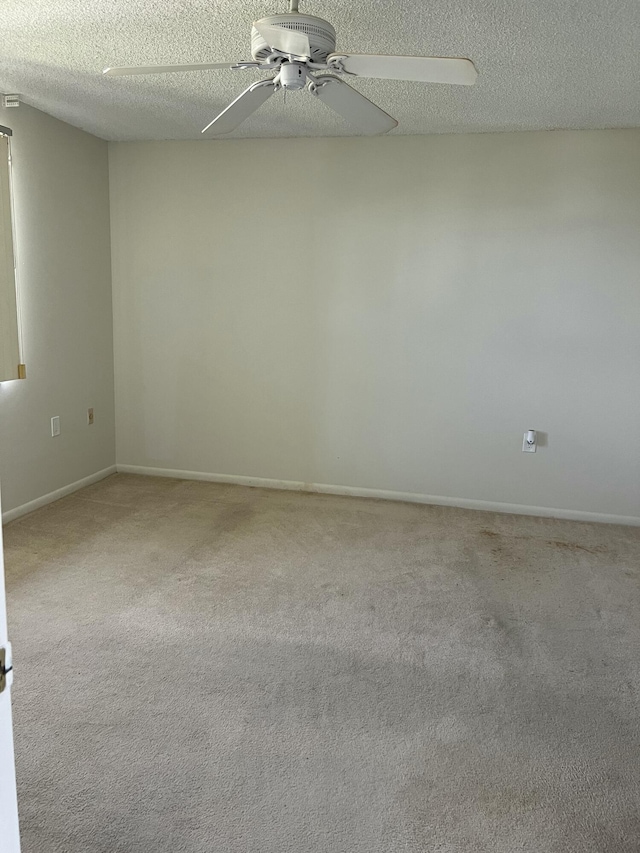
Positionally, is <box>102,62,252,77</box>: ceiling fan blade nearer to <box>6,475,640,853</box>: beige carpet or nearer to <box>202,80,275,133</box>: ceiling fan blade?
<box>202,80,275,133</box>: ceiling fan blade

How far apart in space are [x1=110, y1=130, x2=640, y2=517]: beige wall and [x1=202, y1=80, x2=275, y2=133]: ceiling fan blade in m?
1.50

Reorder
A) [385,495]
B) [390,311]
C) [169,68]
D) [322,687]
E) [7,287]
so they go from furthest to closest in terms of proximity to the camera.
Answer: [385,495], [390,311], [7,287], [322,687], [169,68]

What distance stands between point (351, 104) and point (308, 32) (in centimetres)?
56

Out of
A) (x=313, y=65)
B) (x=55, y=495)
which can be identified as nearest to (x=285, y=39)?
(x=313, y=65)

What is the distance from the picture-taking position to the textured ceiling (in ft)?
7.48

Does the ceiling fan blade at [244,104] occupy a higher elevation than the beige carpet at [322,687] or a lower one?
higher


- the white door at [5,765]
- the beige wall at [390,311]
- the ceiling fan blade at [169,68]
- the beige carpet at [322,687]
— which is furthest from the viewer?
the beige wall at [390,311]

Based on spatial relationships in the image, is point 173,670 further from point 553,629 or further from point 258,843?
point 553,629

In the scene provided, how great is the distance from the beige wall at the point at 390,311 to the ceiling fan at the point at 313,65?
173 centimetres

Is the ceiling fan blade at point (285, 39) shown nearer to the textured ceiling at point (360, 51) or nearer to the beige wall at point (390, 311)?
the textured ceiling at point (360, 51)

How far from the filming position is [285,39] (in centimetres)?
184

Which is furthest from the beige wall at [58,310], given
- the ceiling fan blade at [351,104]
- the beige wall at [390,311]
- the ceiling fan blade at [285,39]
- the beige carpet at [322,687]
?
the ceiling fan blade at [285,39]

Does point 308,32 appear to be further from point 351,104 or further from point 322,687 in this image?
point 322,687

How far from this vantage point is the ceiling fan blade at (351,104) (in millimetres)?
2236
